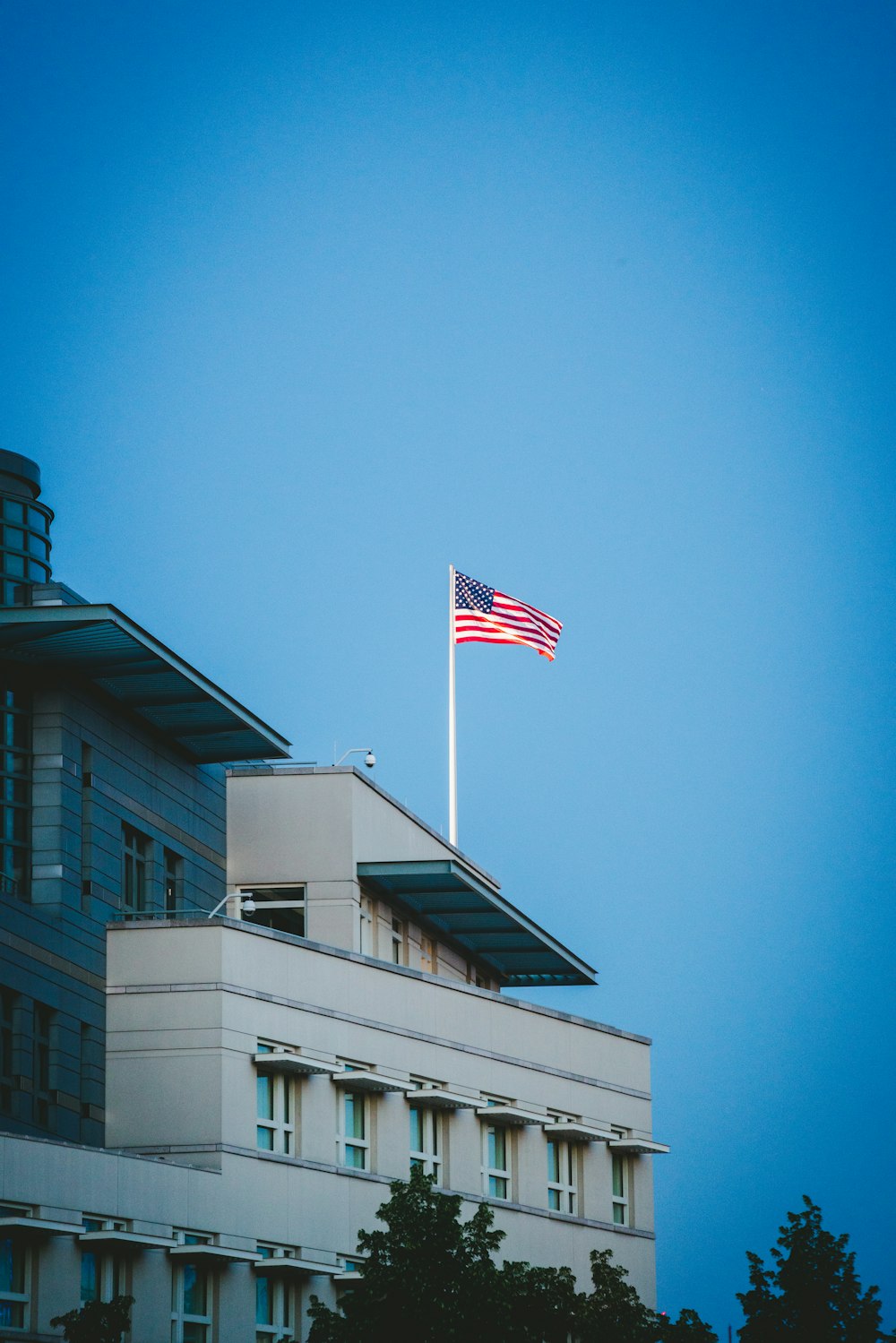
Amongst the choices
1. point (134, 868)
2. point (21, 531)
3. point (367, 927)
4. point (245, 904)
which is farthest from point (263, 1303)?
point (21, 531)

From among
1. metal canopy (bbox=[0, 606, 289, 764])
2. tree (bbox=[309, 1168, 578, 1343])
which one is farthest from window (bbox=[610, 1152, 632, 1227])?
tree (bbox=[309, 1168, 578, 1343])

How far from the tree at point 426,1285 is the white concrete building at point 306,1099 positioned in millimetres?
4003

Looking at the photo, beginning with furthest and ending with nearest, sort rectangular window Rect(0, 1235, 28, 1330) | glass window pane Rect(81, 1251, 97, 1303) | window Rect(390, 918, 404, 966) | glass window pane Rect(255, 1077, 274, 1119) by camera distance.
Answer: window Rect(390, 918, 404, 966)
glass window pane Rect(255, 1077, 274, 1119)
glass window pane Rect(81, 1251, 97, 1303)
rectangular window Rect(0, 1235, 28, 1330)

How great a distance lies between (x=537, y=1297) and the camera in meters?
45.4

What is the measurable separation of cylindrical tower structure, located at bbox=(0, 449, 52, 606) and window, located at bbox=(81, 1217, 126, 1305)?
13.6 metres

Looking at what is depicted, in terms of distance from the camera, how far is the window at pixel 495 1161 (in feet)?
180

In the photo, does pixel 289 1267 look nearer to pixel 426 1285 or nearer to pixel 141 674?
pixel 426 1285

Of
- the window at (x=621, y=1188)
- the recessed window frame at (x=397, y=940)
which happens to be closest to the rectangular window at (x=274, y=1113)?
the recessed window frame at (x=397, y=940)

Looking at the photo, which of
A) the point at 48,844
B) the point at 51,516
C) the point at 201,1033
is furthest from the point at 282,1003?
the point at 51,516

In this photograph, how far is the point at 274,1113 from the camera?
48.4m

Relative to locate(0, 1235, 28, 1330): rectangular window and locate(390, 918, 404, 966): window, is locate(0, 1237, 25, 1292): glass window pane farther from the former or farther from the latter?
locate(390, 918, 404, 966): window

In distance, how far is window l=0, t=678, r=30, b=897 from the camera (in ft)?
154

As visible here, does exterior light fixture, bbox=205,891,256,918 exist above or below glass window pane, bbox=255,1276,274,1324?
above

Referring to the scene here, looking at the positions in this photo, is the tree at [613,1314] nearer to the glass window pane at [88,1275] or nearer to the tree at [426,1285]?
the tree at [426,1285]
